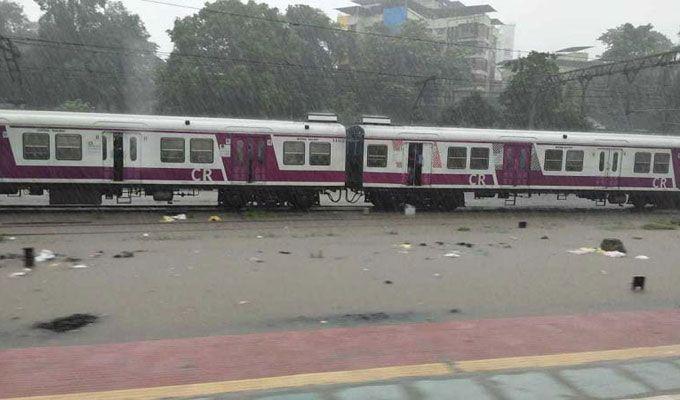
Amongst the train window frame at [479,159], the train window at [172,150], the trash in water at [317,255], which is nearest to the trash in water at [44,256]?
the trash in water at [317,255]

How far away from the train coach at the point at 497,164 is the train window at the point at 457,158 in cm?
3

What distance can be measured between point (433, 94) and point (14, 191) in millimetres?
46970

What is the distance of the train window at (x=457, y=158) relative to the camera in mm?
19078

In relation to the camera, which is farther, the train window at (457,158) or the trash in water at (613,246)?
the train window at (457,158)

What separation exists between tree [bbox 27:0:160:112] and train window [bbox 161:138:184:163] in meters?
38.3

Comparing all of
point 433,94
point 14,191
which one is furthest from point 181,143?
point 433,94

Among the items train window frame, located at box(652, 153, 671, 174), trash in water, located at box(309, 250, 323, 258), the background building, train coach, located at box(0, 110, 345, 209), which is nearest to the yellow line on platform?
trash in water, located at box(309, 250, 323, 258)

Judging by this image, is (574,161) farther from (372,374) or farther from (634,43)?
(634,43)

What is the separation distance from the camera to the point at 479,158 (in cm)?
1928

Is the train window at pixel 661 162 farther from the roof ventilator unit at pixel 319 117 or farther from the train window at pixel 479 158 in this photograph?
the roof ventilator unit at pixel 319 117

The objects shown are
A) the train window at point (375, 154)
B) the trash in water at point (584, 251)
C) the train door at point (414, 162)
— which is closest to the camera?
the trash in water at point (584, 251)

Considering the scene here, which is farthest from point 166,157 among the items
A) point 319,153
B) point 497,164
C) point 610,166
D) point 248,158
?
point 610,166

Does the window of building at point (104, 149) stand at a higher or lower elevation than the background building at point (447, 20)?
lower

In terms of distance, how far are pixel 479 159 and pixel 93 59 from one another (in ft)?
152
